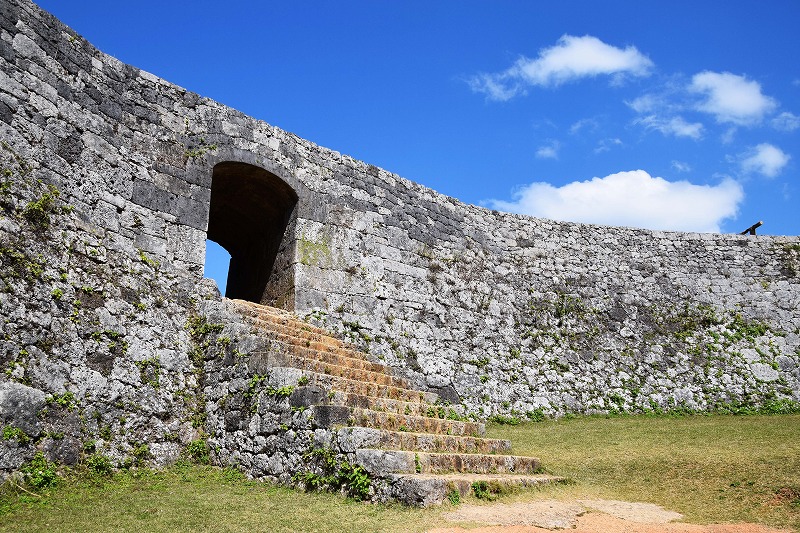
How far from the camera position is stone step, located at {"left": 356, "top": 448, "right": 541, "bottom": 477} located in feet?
16.9

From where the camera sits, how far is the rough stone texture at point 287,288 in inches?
237

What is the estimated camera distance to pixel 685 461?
686cm

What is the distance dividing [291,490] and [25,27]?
18.9 feet

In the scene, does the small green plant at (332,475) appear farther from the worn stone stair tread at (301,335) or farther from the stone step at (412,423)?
the worn stone stair tread at (301,335)

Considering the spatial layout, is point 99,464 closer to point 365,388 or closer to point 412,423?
point 365,388

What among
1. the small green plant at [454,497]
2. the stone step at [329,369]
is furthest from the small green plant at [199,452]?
the small green plant at [454,497]

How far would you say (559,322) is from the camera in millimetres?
12039

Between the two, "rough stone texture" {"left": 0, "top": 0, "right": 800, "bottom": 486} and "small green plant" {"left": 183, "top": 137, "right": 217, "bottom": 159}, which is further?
"small green plant" {"left": 183, "top": 137, "right": 217, "bottom": 159}

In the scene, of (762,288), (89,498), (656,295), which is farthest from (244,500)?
(762,288)

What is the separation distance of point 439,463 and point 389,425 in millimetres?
703

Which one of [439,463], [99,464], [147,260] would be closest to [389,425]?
[439,463]

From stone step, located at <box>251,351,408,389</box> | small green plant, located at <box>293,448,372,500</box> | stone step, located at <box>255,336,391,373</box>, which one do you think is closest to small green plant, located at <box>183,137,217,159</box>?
stone step, located at <box>255,336,391,373</box>

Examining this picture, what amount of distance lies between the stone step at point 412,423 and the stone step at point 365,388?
0.40 metres

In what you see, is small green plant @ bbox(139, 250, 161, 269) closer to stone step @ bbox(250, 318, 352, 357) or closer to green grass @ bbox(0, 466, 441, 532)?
stone step @ bbox(250, 318, 352, 357)
